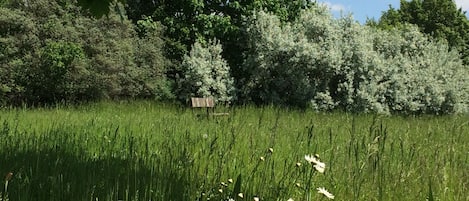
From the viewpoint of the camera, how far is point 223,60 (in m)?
18.3

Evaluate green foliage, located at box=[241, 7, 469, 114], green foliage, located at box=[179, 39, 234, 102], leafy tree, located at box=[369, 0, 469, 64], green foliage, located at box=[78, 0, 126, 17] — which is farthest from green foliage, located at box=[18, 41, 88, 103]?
leafy tree, located at box=[369, 0, 469, 64]

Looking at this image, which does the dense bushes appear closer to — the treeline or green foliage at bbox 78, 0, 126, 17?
the treeline

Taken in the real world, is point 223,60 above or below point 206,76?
above

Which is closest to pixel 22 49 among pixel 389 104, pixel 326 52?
pixel 326 52

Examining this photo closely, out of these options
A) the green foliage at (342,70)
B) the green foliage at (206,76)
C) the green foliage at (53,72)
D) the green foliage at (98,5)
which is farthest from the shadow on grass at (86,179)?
the green foliage at (342,70)

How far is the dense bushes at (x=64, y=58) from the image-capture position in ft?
49.2

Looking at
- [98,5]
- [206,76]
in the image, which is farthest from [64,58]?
[98,5]

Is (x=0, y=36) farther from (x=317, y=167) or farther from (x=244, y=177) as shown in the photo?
(x=317, y=167)

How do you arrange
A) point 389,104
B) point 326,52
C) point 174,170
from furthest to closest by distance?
point 389,104 < point 326,52 < point 174,170

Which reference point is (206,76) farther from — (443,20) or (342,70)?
(443,20)

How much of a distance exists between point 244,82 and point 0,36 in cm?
851

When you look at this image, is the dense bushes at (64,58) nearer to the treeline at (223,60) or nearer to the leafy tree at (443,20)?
the treeline at (223,60)

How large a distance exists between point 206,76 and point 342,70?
4.74 m

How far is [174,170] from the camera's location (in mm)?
3613
